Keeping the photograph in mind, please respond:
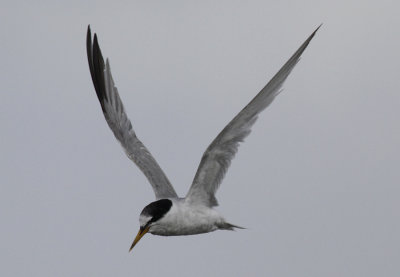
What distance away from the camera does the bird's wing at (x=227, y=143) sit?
973cm

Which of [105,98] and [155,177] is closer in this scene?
[155,177]

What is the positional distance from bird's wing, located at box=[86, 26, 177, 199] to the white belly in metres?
1.52

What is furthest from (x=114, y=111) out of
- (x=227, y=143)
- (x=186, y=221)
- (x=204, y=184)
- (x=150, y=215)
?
(x=150, y=215)

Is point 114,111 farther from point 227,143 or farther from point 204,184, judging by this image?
point 227,143

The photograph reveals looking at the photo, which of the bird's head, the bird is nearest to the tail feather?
the bird

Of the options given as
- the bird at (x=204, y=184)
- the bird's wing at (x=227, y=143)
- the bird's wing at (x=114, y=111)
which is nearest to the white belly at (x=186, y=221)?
the bird at (x=204, y=184)

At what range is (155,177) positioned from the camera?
37.5 feet

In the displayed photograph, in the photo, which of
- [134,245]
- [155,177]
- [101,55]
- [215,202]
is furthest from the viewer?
[101,55]

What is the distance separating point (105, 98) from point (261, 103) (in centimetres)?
355

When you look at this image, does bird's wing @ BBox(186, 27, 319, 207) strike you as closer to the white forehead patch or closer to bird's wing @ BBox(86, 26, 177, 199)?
the white forehead patch

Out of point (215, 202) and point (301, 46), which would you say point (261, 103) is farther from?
point (215, 202)

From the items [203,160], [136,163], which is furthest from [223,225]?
[136,163]

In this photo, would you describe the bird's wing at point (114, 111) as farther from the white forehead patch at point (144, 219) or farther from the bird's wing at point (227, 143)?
the white forehead patch at point (144, 219)

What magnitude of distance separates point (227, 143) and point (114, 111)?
2959 mm
